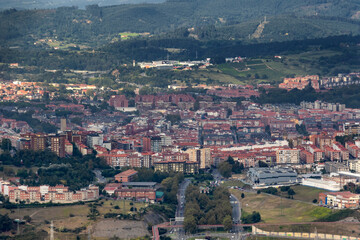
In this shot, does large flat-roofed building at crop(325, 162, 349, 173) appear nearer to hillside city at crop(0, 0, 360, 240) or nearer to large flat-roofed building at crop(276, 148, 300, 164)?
hillside city at crop(0, 0, 360, 240)

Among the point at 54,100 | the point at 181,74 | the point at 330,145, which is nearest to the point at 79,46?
the point at 181,74

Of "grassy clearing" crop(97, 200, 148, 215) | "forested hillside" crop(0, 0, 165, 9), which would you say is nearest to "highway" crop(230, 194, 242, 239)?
"grassy clearing" crop(97, 200, 148, 215)

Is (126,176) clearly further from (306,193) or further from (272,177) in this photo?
(306,193)

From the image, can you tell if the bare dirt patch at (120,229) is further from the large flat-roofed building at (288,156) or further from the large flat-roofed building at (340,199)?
the large flat-roofed building at (288,156)

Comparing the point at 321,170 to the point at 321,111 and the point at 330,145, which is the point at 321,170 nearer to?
the point at 330,145

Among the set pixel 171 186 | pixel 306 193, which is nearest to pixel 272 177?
pixel 306 193
